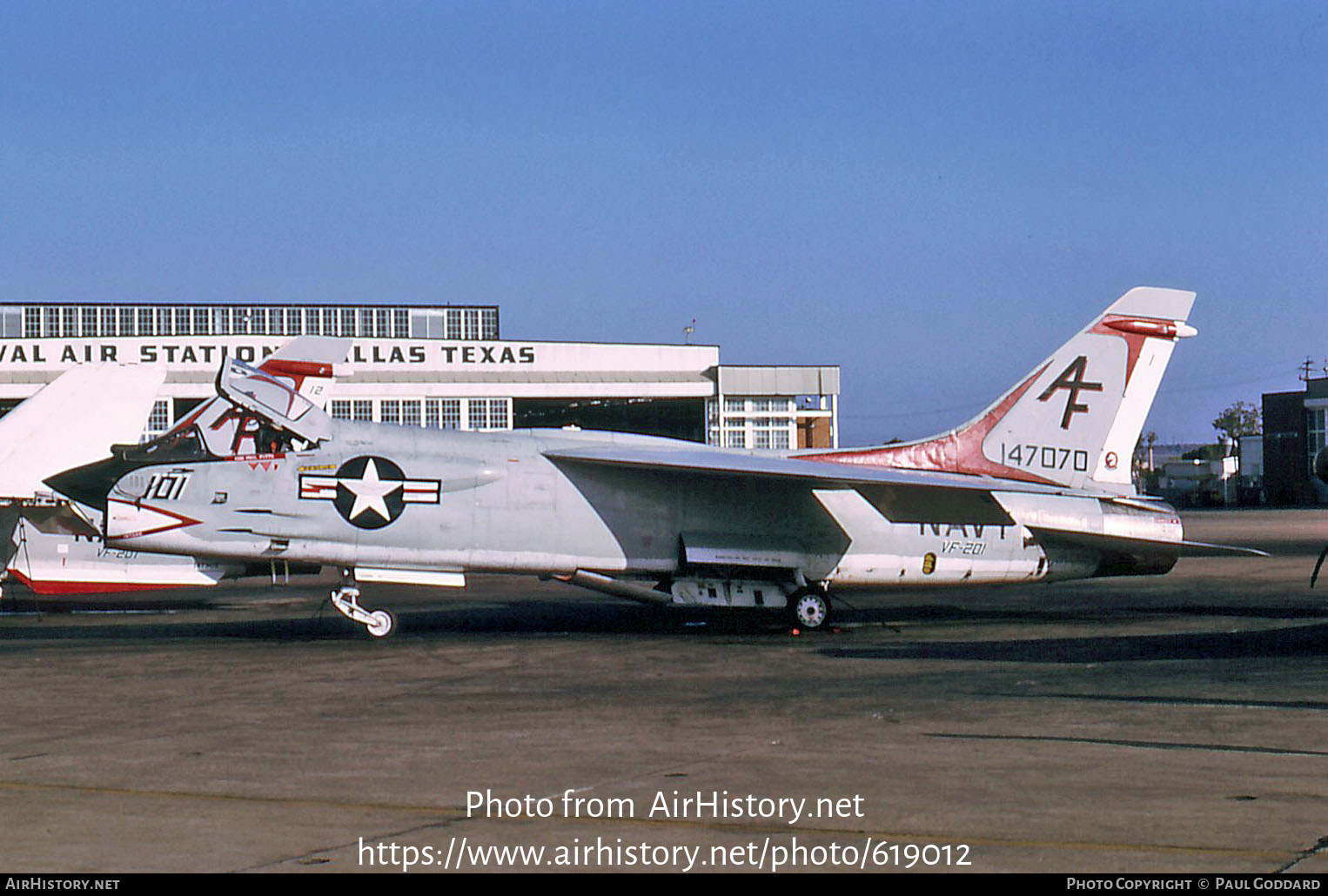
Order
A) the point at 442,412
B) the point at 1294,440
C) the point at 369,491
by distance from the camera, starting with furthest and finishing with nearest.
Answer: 1. the point at 1294,440
2. the point at 442,412
3. the point at 369,491

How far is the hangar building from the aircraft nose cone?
25.7m

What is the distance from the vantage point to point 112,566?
21375 millimetres

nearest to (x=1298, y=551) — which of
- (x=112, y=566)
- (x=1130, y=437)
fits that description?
(x=1130, y=437)

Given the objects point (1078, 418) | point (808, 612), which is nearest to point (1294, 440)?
point (1078, 418)

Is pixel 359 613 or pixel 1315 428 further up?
pixel 1315 428

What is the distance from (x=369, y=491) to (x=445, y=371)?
32.6m

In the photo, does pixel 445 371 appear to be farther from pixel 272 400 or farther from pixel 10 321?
pixel 272 400

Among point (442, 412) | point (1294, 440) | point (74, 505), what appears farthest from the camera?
point (1294, 440)

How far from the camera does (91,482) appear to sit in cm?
1670

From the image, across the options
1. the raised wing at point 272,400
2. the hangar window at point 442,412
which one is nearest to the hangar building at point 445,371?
the hangar window at point 442,412

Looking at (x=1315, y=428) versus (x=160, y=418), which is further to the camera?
(x=1315, y=428)

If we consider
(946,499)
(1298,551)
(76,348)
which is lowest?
(1298,551)

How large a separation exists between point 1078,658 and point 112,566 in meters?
14.7

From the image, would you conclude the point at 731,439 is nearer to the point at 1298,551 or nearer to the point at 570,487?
the point at 1298,551
